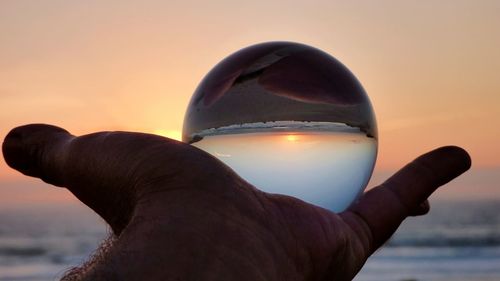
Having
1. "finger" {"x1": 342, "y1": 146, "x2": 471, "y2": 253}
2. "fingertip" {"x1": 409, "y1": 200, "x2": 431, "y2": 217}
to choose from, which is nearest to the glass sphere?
"finger" {"x1": 342, "y1": 146, "x2": 471, "y2": 253}

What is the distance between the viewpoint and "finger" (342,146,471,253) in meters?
2.29

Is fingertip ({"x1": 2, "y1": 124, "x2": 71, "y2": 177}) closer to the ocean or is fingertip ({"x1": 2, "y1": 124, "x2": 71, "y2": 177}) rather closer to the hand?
the hand

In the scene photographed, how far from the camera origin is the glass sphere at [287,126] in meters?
2.31

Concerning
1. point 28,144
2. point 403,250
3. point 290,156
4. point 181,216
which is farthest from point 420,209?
point 403,250

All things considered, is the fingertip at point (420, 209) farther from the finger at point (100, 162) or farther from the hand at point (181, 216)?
the finger at point (100, 162)

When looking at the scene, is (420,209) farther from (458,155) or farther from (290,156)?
(290,156)

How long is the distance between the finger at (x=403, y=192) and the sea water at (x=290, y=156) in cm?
13

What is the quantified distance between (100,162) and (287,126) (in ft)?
2.61

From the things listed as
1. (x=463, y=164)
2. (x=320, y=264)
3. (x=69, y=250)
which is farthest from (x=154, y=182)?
(x=69, y=250)

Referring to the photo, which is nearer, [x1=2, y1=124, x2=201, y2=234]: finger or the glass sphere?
[x1=2, y1=124, x2=201, y2=234]: finger

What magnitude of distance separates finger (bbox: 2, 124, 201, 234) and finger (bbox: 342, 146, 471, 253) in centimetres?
82

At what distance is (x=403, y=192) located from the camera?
239cm

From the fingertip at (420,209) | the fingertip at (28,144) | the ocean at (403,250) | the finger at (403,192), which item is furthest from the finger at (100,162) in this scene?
the ocean at (403,250)

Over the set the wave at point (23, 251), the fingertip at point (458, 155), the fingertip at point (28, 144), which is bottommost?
the wave at point (23, 251)
